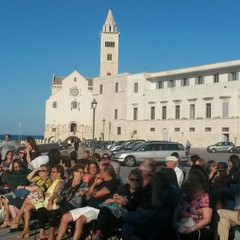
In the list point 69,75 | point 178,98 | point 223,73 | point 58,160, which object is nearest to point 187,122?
point 178,98

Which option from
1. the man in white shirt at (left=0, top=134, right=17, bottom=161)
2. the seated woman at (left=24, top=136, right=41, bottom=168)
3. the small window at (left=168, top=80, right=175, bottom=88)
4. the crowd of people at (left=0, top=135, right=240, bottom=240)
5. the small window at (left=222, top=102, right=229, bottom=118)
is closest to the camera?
the crowd of people at (left=0, top=135, right=240, bottom=240)

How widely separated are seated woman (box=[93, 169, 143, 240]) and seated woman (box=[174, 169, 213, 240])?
0.78 metres

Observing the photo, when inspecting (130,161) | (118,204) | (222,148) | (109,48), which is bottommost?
(118,204)

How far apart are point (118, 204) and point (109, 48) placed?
9445cm

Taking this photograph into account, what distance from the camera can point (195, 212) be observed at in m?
6.55

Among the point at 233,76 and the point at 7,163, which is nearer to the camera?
the point at 7,163

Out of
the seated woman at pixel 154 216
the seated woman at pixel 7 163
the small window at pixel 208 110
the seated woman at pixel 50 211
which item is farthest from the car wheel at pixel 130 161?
the small window at pixel 208 110

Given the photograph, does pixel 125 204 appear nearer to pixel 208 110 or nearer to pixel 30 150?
pixel 30 150

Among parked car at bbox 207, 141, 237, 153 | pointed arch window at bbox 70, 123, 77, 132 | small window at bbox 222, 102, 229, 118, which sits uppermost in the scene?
small window at bbox 222, 102, 229, 118

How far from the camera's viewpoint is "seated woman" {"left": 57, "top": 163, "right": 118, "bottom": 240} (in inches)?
286

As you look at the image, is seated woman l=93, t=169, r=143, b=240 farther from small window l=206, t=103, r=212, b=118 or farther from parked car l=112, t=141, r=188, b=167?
small window l=206, t=103, r=212, b=118

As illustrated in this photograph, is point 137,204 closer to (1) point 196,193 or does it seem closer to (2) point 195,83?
(1) point 196,193

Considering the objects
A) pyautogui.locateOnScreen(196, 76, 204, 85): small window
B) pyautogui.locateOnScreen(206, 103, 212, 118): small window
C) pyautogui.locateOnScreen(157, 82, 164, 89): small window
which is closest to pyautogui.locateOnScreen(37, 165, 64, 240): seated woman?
pyautogui.locateOnScreen(206, 103, 212, 118): small window

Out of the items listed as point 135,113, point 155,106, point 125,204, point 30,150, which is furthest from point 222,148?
point 125,204
